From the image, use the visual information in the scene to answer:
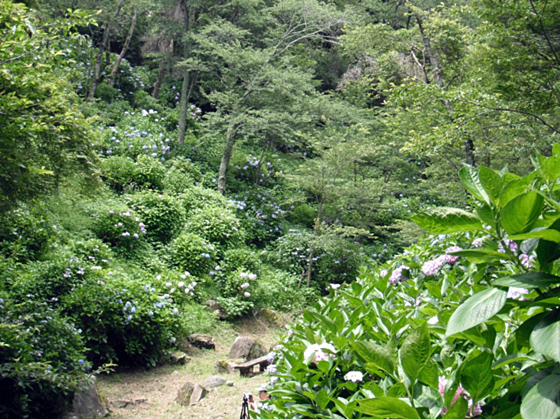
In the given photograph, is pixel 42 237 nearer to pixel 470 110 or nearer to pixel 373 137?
pixel 470 110

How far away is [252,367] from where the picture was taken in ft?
18.1

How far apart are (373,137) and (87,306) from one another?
8.32 metres

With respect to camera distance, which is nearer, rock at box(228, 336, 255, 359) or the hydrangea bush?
the hydrangea bush

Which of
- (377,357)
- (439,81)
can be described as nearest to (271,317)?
(439,81)

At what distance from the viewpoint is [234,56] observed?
10164mm

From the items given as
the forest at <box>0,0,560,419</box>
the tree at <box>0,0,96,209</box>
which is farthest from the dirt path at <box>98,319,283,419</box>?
the tree at <box>0,0,96,209</box>

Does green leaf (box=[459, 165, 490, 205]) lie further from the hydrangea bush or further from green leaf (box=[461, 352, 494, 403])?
green leaf (box=[461, 352, 494, 403])

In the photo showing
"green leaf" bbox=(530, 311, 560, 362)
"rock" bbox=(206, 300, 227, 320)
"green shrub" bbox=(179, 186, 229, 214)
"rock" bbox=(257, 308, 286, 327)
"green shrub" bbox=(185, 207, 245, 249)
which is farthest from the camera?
"green shrub" bbox=(179, 186, 229, 214)

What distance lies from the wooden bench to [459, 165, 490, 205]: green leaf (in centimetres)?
497

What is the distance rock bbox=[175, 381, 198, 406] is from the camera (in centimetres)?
458

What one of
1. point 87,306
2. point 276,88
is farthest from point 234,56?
point 87,306

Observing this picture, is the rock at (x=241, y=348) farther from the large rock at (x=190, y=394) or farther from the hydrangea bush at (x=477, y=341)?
the hydrangea bush at (x=477, y=341)

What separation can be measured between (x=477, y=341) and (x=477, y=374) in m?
0.11

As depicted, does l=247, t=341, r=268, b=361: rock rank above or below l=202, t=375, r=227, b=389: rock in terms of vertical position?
below
